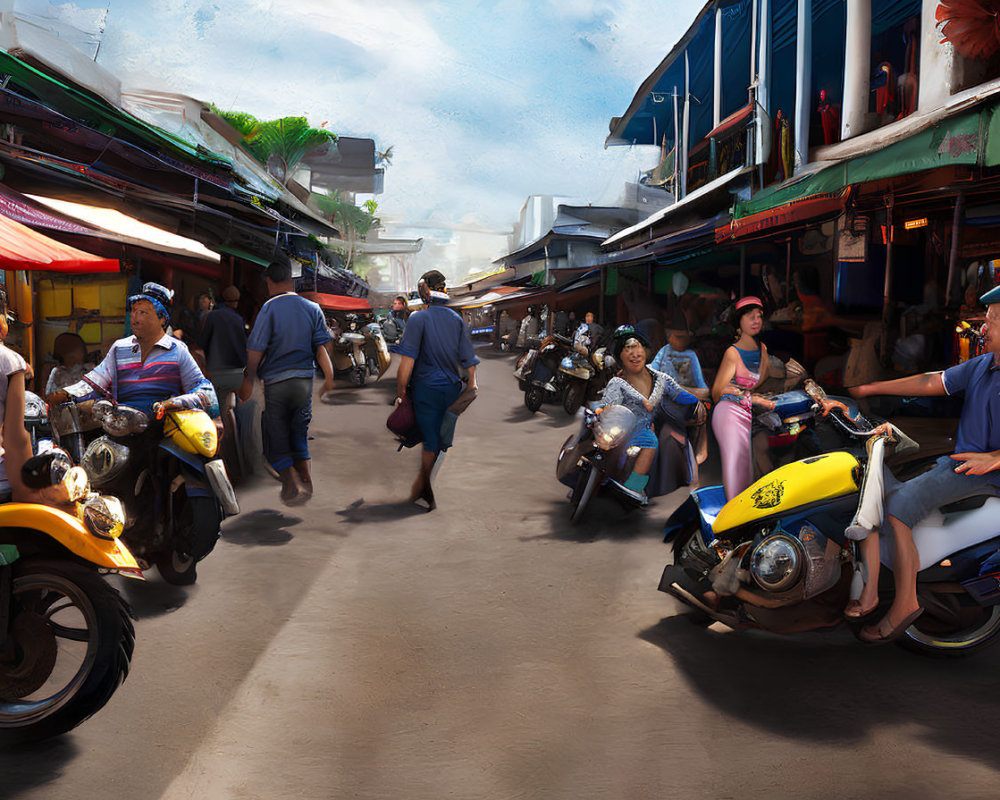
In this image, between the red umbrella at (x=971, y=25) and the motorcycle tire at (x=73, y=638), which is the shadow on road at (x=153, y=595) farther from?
the red umbrella at (x=971, y=25)

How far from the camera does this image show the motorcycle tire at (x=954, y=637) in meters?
3.55

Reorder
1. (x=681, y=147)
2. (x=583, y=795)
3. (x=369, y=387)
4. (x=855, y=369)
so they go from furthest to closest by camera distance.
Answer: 1. (x=681, y=147)
2. (x=369, y=387)
3. (x=855, y=369)
4. (x=583, y=795)

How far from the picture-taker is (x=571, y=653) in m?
3.71

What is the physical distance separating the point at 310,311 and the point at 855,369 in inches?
230

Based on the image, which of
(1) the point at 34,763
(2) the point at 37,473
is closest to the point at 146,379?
(2) the point at 37,473

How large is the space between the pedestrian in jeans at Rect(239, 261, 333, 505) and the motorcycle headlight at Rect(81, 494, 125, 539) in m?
3.53

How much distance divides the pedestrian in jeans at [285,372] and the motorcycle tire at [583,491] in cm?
A: 228

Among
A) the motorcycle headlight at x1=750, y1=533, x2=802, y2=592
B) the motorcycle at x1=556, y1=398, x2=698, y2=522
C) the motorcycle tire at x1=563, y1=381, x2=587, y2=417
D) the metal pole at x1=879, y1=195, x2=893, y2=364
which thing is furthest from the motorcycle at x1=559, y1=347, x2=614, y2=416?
the motorcycle headlight at x1=750, y1=533, x2=802, y2=592

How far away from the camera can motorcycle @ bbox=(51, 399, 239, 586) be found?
4270 millimetres

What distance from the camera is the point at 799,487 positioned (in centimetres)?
339

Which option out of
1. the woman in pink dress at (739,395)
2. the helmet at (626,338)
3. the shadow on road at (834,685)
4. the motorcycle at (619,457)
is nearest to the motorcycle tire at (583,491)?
the motorcycle at (619,457)

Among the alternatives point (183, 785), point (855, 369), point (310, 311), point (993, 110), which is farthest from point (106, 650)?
point (855, 369)

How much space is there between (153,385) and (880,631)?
3.98m

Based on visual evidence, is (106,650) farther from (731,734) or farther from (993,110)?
(993,110)
